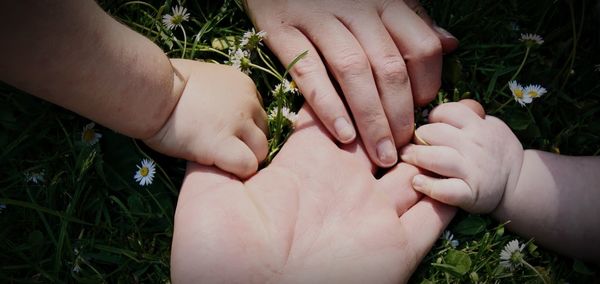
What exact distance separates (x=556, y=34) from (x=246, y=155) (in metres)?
1.02

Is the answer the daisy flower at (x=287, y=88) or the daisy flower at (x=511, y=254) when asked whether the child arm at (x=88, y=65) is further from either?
the daisy flower at (x=511, y=254)

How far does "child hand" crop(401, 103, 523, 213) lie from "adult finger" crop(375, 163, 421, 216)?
21 mm

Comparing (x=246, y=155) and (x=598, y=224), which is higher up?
(x=246, y=155)

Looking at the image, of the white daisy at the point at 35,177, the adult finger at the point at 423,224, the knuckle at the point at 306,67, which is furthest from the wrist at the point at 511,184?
the white daisy at the point at 35,177

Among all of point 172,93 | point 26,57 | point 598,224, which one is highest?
point 26,57

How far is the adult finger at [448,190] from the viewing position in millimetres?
1413

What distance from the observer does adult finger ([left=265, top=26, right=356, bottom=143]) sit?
4.75 feet

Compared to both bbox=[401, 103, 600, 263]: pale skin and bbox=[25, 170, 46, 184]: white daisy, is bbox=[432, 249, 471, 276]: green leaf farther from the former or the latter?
bbox=[25, 170, 46, 184]: white daisy

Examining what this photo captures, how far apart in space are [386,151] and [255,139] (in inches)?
13.6

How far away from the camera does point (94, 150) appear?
1.47 m

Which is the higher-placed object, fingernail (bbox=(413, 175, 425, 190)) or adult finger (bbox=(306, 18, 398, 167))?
adult finger (bbox=(306, 18, 398, 167))

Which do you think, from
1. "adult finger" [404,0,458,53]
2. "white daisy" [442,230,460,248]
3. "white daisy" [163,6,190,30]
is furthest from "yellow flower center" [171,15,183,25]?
"white daisy" [442,230,460,248]

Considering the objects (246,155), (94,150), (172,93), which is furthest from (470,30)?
(94,150)

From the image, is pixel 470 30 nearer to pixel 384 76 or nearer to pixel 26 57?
pixel 384 76
